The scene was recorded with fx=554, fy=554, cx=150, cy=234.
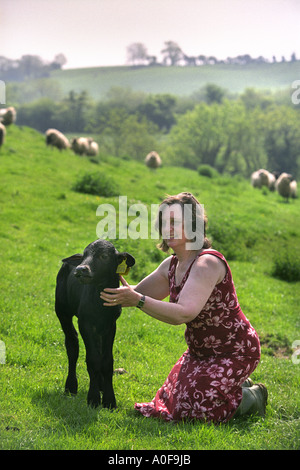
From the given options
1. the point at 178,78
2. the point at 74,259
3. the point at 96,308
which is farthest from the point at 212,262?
the point at 178,78

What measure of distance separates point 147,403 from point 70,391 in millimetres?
823

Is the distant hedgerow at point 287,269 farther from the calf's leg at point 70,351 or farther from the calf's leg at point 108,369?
the calf's leg at point 108,369

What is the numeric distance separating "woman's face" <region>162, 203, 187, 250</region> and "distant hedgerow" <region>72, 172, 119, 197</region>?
1318cm

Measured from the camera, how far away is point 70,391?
5633 millimetres

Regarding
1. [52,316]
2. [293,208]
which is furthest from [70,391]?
[293,208]

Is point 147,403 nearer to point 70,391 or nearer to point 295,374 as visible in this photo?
point 70,391

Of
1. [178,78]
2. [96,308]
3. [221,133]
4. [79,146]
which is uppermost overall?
[178,78]

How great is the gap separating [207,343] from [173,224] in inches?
46.5

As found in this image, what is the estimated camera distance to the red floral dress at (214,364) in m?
5.09

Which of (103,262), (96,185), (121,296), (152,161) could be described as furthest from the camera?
(152,161)

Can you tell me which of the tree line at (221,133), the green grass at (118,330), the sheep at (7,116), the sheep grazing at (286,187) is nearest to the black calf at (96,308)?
the green grass at (118,330)

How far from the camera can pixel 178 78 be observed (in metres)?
108

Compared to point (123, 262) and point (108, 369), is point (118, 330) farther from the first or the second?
point (123, 262)

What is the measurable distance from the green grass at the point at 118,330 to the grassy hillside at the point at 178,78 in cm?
8069
